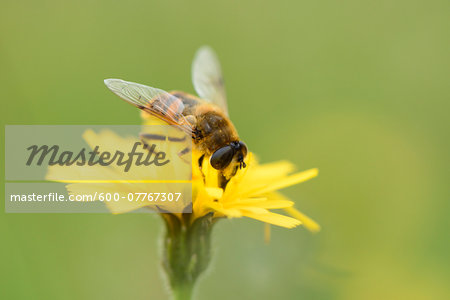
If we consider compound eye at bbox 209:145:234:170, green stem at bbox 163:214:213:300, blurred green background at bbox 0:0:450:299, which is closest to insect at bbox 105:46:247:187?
compound eye at bbox 209:145:234:170

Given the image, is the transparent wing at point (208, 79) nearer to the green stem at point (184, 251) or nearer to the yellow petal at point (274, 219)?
the green stem at point (184, 251)

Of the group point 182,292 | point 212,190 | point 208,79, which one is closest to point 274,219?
point 212,190

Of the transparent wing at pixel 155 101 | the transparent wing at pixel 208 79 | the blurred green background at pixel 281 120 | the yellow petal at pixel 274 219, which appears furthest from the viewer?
the blurred green background at pixel 281 120

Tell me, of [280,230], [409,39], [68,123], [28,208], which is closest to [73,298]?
[28,208]

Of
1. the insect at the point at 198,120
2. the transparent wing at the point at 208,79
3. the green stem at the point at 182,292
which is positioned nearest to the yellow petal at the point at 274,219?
the insect at the point at 198,120

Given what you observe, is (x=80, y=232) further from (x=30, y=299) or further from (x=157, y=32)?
(x=157, y=32)
